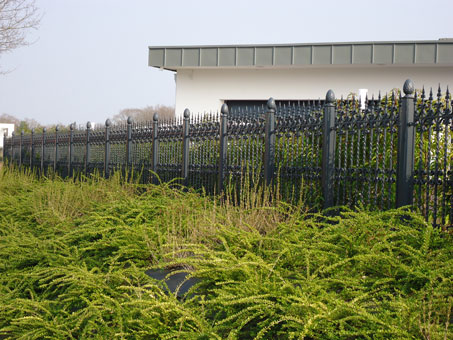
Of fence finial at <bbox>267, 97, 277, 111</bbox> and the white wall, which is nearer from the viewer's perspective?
fence finial at <bbox>267, 97, 277, 111</bbox>

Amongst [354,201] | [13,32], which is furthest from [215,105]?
[354,201]

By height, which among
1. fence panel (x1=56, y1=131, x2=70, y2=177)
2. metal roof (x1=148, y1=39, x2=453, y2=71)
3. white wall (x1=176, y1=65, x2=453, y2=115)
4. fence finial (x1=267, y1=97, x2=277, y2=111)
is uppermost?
metal roof (x1=148, y1=39, x2=453, y2=71)

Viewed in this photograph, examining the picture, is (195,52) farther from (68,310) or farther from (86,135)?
(68,310)

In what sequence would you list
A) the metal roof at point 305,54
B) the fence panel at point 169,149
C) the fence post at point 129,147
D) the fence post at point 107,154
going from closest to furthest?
the fence panel at point 169,149 → the fence post at point 129,147 → the fence post at point 107,154 → the metal roof at point 305,54

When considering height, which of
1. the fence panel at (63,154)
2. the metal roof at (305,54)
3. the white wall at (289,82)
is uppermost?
the metal roof at (305,54)

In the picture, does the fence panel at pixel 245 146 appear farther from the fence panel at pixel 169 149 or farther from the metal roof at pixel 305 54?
the metal roof at pixel 305 54

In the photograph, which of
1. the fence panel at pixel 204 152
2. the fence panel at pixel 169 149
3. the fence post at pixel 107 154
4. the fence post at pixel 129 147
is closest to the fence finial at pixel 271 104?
the fence panel at pixel 204 152

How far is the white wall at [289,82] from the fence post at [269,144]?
9.75 m

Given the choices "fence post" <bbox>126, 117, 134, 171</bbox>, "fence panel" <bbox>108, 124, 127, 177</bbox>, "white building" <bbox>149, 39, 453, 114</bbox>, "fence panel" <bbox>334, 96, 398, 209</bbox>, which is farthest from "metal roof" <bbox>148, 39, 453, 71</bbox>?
"fence panel" <bbox>334, 96, 398, 209</bbox>

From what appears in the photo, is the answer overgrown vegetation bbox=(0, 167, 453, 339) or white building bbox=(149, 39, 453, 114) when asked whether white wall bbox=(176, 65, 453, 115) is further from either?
overgrown vegetation bbox=(0, 167, 453, 339)

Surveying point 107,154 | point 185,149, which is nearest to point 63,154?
point 107,154

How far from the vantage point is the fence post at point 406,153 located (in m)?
6.16

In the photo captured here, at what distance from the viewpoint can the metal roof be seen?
16.3 meters

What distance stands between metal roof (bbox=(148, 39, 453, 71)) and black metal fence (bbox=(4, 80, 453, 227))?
5.81m
